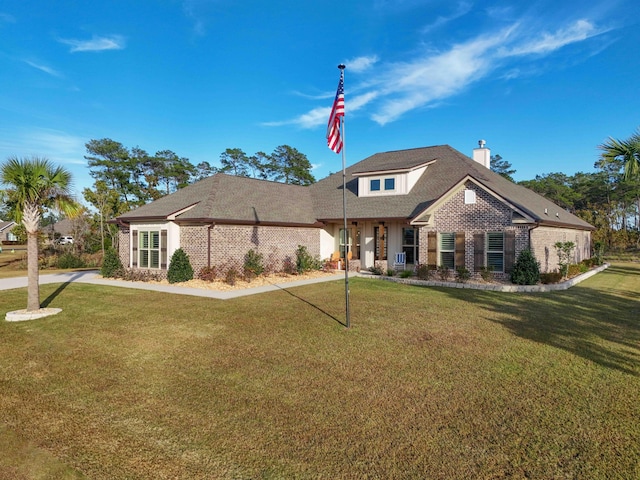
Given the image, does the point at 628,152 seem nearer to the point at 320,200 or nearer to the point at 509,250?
the point at 509,250

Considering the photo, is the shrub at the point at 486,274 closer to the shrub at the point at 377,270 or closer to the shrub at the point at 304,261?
the shrub at the point at 377,270

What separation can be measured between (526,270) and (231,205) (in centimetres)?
1341

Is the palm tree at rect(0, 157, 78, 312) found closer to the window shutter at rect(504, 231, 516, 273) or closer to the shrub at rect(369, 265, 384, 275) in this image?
the shrub at rect(369, 265, 384, 275)

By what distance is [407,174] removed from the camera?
20000 mm

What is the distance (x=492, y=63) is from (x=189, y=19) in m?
15.6

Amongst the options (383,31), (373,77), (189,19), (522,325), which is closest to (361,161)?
(373,77)

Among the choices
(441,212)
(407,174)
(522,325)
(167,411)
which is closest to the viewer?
(167,411)

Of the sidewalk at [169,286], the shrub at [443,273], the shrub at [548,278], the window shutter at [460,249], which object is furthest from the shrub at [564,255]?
the sidewalk at [169,286]

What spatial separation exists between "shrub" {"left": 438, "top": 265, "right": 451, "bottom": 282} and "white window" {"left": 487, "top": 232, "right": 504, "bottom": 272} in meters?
1.75

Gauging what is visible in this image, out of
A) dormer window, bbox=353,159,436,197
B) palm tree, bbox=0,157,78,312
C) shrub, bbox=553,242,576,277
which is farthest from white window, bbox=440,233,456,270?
palm tree, bbox=0,157,78,312

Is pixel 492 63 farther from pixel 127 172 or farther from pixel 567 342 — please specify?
pixel 127 172

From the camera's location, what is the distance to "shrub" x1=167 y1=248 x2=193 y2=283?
15.6 m

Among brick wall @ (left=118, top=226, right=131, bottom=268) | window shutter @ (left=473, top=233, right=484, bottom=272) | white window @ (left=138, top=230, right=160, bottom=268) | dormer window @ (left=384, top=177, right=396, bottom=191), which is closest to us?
window shutter @ (left=473, top=233, right=484, bottom=272)

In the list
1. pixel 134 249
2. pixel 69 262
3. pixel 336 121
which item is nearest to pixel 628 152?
pixel 336 121
